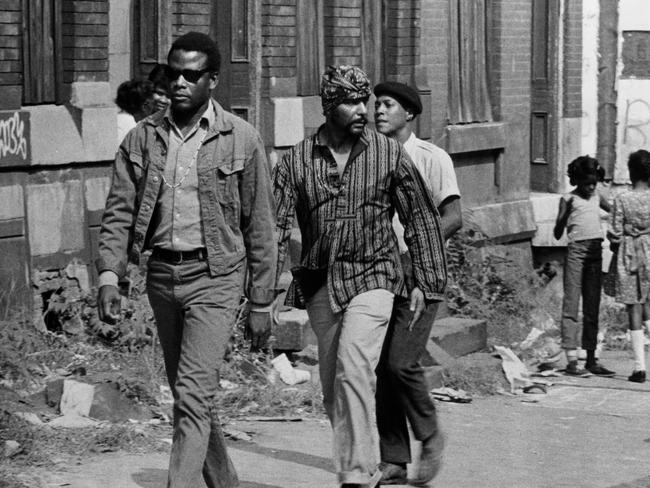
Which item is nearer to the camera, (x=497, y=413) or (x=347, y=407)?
(x=347, y=407)

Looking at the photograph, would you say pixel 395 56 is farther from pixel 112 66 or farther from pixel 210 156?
pixel 210 156

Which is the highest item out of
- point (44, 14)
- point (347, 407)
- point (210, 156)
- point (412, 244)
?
point (44, 14)

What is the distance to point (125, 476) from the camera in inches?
300

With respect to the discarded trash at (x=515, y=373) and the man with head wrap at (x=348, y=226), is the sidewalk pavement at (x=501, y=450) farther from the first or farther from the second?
the man with head wrap at (x=348, y=226)

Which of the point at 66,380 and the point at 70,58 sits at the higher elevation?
the point at 70,58

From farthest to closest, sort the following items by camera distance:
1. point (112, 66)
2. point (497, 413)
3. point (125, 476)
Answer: point (112, 66)
point (497, 413)
point (125, 476)

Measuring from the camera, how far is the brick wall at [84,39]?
10.6 meters

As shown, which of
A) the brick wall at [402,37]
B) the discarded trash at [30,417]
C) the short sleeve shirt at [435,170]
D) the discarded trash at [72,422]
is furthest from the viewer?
the brick wall at [402,37]

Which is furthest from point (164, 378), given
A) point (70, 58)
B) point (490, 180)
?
point (490, 180)

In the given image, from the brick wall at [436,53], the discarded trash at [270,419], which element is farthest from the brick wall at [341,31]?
the discarded trash at [270,419]

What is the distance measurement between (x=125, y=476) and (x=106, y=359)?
2.04 metres

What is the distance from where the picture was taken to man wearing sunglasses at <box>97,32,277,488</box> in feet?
20.9

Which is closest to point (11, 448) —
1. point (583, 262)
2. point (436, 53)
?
point (583, 262)

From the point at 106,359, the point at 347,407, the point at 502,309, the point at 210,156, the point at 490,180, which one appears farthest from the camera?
the point at 490,180
